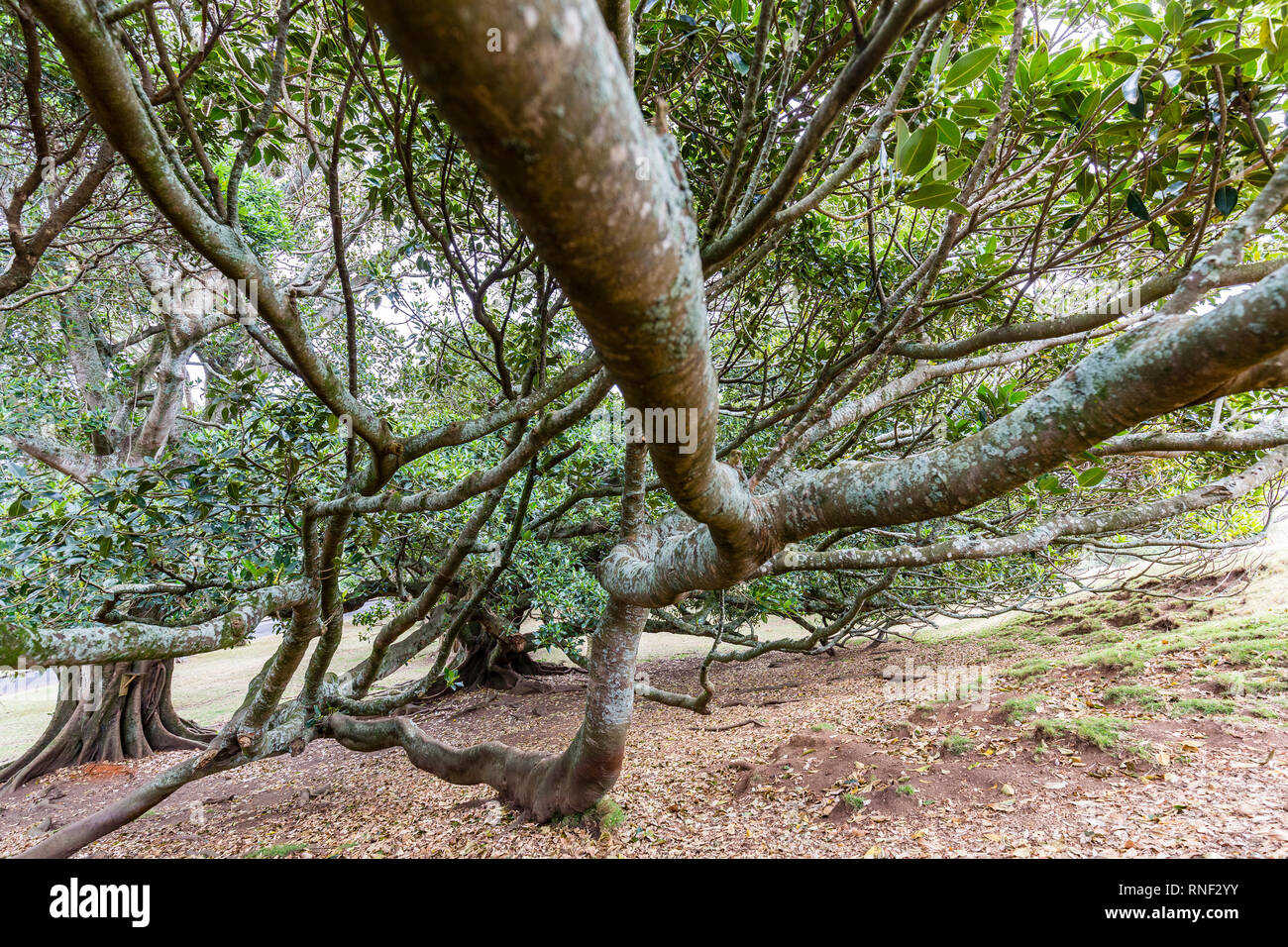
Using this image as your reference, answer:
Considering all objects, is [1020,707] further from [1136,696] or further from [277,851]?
[277,851]

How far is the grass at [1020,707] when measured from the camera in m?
4.11

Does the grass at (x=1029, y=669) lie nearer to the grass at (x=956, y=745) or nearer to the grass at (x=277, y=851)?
the grass at (x=956, y=745)

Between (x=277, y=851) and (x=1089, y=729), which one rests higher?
(x=1089, y=729)

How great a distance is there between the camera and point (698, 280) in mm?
758

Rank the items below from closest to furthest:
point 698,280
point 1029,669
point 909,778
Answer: point 698,280 < point 909,778 < point 1029,669

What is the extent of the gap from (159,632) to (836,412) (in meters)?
2.98

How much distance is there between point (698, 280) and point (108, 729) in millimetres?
8615

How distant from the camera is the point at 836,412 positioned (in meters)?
2.77

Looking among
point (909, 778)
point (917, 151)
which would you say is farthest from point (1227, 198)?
point (909, 778)

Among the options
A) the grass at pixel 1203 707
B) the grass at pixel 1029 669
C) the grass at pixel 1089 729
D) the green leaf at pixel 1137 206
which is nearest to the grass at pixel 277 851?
the grass at pixel 1089 729

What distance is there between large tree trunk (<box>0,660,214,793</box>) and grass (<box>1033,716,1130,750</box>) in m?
7.91

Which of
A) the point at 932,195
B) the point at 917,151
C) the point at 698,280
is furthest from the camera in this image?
the point at 932,195

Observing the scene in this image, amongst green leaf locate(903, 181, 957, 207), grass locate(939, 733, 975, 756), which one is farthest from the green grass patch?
green leaf locate(903, 181, 957, 207)

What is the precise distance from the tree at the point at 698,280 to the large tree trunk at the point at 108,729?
11.1ft
